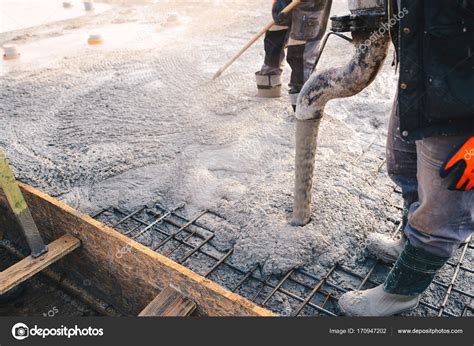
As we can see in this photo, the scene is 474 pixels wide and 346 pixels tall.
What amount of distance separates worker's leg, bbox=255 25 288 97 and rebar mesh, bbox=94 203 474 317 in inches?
81.6

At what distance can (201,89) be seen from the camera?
449 centimetres

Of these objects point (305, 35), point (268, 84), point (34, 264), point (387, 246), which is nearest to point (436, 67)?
point (387, 246)

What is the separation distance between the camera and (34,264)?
2.11 meters

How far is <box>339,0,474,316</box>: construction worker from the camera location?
1279 mm

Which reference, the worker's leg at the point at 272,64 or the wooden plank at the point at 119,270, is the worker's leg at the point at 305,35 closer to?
the worker's leg at the point at 272,64

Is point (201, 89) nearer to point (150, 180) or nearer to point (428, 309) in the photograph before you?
point (150, 180)

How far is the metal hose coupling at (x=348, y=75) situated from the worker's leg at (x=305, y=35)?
5.26ft

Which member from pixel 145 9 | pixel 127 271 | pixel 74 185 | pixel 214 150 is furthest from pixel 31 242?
pixel 145 9

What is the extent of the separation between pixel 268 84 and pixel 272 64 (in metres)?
0.22

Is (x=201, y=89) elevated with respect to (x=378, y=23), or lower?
lower

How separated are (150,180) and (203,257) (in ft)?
3.07

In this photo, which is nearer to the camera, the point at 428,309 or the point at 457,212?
the point at 457,212

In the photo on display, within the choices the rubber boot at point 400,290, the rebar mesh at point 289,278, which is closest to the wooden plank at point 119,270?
the rebar mesh at point 289,278

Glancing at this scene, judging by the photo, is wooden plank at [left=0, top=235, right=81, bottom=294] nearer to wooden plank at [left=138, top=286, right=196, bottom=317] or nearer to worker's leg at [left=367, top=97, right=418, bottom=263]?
wooden plank at [left=138, top=286, right=196, bottom=317]
